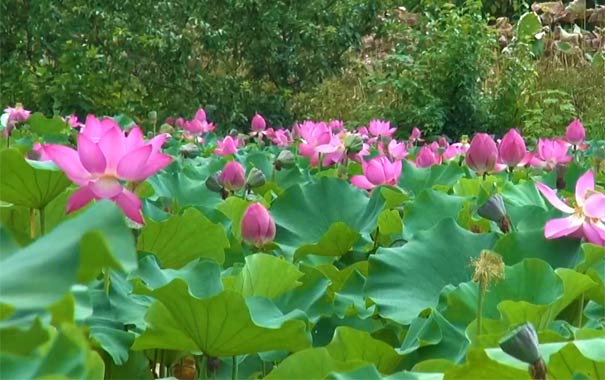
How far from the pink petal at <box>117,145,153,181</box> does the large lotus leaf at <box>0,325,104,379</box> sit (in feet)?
1.59

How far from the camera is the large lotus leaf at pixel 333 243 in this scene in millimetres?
1096

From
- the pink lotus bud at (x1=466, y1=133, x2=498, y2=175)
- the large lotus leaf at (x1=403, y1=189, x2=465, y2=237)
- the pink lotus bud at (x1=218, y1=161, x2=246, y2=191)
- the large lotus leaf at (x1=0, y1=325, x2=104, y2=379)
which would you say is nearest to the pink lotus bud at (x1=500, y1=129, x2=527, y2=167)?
the pink lotus bud at (x1=466, y1=133, x2=498, y2=175)

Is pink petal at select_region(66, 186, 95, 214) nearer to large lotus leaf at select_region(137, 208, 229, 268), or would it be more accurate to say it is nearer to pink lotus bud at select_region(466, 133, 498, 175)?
large lotus leaf at select_region(137, 208, 229, 268)

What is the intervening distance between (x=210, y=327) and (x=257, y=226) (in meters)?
0.36

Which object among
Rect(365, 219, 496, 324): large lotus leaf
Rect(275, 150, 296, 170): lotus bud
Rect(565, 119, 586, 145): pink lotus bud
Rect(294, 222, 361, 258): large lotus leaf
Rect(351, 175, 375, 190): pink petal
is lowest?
Rect(565, 119, 586, 145): pink lotus bud

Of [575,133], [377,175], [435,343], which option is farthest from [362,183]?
[575,133]

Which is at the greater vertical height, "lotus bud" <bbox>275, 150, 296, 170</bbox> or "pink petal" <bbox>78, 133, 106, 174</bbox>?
"pink petal" <bbox>78, 133, 106, 174</bbox>

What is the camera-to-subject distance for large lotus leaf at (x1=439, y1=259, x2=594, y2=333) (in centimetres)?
83

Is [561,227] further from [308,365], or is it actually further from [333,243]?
[308,365]

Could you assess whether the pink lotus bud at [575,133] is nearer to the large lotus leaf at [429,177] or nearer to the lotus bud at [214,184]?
the large lotus leaf at [429,177]

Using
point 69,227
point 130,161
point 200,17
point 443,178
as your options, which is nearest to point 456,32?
point 200,17

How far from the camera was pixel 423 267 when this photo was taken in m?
0.99

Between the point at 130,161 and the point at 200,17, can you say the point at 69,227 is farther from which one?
the point at 200,17

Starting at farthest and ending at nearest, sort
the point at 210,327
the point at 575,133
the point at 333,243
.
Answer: the point at 575,133 → the point at 333,243 → the point at 210,327
